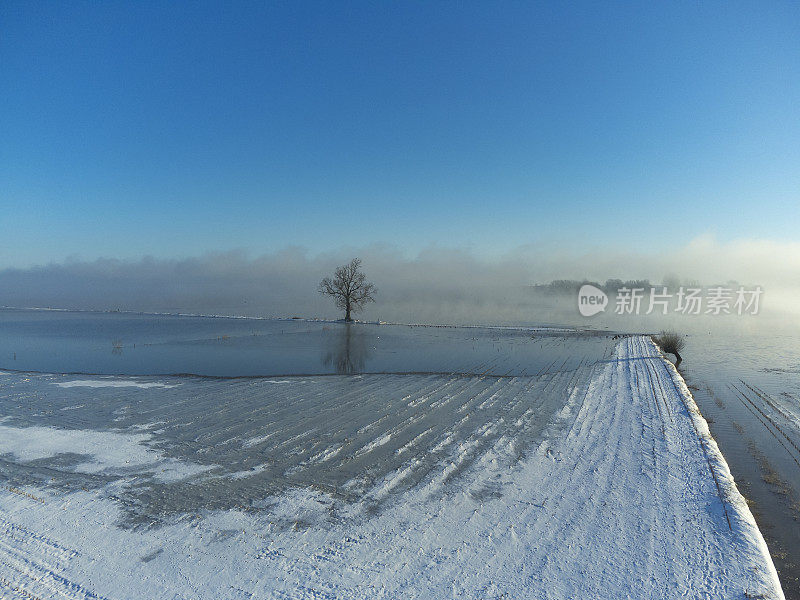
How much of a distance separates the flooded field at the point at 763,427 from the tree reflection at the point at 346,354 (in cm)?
1530

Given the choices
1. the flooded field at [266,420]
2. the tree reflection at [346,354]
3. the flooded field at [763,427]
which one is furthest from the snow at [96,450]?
the flooded field at [763,427]

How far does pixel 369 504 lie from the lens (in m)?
7.45

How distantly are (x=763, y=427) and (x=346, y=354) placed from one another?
20972 millimetres

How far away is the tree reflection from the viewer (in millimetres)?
22273

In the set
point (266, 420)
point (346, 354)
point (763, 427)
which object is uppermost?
point (266, 420)

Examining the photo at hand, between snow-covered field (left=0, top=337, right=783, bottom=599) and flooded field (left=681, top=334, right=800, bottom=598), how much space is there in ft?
3.00

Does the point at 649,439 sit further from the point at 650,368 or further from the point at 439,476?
the point at 650,368

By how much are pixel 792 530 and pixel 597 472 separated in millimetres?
3354

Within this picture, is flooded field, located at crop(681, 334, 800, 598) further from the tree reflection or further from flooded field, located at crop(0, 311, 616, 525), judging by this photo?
the tree reflection

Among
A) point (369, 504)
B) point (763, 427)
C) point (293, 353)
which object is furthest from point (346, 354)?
point (763, 427)

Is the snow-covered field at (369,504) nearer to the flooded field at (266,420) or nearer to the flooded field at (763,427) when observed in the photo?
the flooded field at (266,420)

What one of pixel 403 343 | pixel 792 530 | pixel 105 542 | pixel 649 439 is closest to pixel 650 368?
pixel 649 439

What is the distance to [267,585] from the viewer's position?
539 centimetres

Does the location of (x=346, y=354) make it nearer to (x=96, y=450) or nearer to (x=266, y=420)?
(x=266, y=420)
